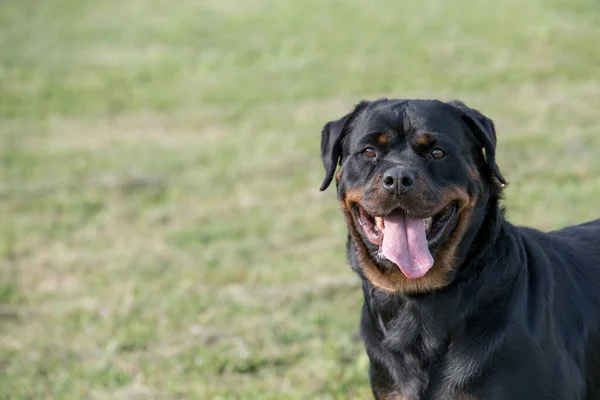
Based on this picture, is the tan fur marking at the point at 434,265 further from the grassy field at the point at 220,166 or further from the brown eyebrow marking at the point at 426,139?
the grassy field at the point at 220,166

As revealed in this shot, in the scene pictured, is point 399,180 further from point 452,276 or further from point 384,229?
point 452,276

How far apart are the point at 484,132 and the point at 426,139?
269 millimetres

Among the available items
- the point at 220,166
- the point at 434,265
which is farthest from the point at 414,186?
the point at 220,166

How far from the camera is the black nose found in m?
4.00

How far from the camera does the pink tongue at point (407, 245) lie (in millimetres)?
4023

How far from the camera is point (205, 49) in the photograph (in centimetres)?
2025

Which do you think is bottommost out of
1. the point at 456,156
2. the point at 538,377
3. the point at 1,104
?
the point at 1,104

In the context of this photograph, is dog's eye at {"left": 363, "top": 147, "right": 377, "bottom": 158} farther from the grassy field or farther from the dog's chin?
the grassy field

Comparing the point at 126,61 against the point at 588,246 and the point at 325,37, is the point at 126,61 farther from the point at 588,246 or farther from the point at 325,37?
the point at 588,246

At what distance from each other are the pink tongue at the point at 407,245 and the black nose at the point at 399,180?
18 cm

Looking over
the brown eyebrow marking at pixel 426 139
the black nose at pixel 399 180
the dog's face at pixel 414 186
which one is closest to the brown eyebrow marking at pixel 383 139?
the dog's face at pixel 414 186

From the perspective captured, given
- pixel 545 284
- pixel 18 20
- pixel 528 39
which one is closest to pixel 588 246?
pixel 545 284

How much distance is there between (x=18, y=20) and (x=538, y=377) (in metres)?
22.2

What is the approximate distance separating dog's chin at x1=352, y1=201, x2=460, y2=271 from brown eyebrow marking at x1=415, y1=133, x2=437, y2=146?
0.30 meters
